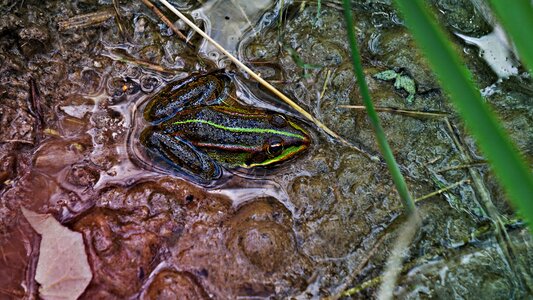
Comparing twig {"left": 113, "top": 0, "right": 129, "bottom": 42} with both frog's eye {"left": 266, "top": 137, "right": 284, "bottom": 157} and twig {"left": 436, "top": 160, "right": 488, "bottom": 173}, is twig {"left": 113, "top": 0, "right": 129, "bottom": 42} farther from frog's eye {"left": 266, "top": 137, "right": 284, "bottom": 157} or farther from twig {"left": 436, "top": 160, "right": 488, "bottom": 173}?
twig {"left": 436, "top": 160, "right": 488, "bottom": 173}

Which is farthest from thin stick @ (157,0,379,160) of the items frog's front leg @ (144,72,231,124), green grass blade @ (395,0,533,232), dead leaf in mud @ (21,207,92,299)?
green grass blade @ (395,0,533,232)

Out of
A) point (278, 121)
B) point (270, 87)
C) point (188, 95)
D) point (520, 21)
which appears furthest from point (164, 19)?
point (520, 21)

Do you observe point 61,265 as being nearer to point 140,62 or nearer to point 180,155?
point 180,155

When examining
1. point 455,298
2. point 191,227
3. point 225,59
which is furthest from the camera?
point 225,59

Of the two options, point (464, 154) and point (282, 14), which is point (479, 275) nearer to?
point (464, 154)

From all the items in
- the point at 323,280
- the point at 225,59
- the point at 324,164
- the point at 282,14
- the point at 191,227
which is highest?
the point at 282,14

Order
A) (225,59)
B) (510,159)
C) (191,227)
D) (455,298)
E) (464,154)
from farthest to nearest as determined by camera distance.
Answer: (225,59) → (464,154) → (191,227) → (455,298) → (510,159)

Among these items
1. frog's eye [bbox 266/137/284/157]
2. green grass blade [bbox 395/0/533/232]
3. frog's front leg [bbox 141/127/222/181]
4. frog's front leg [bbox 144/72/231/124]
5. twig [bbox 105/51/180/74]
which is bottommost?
green grass blade [bbox 395/0/533/232]

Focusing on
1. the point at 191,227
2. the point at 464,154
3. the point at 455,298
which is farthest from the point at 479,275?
the point at 191,227
